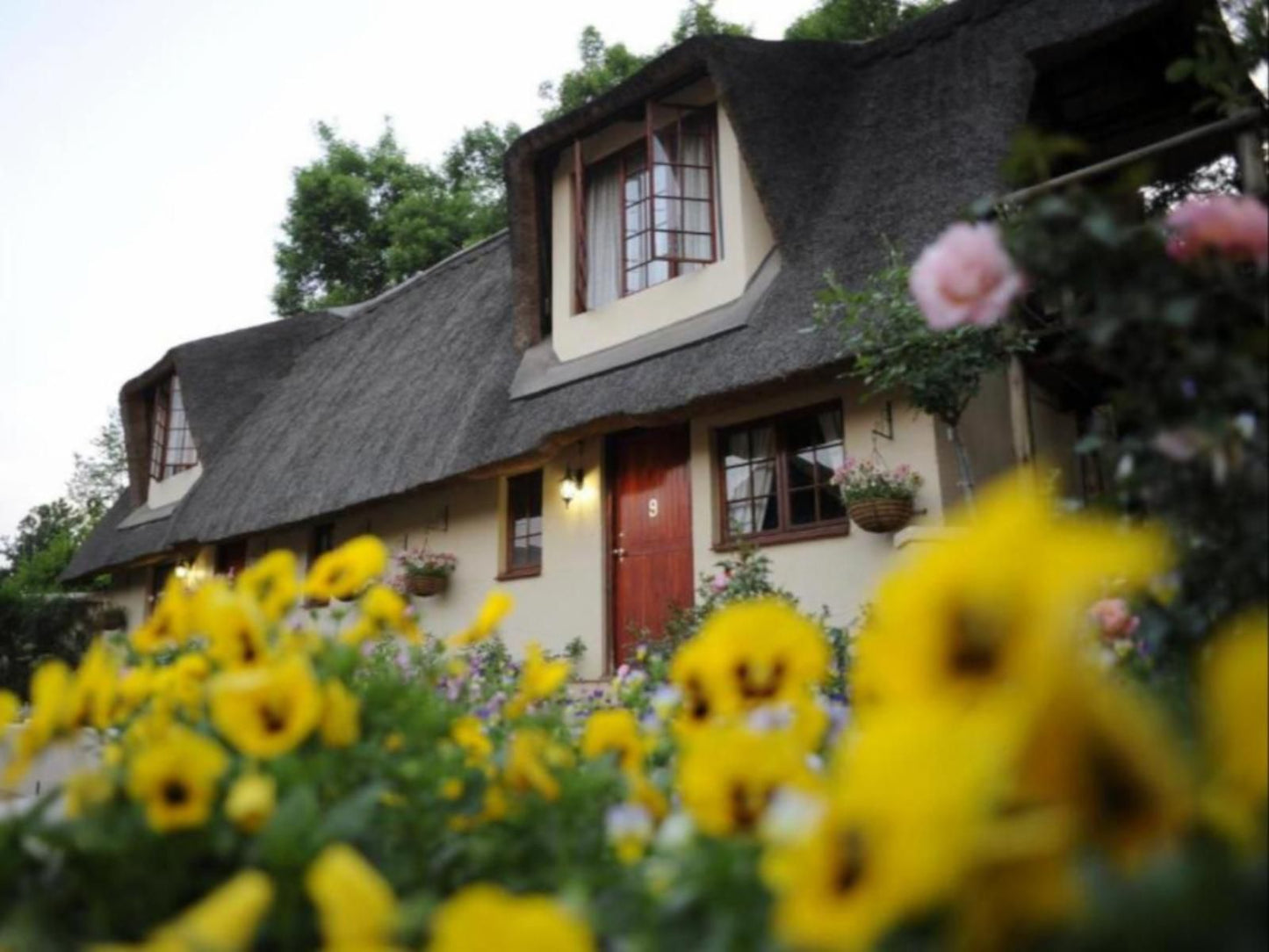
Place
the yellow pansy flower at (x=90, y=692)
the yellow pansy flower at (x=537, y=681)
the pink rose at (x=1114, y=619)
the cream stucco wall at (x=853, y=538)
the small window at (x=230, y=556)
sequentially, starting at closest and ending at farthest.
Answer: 1. the yellow pansy flower at (x=90, y=692)
2. the yellow pansy flower at (x=537, y=681)
3. the pink rose at (x=1114, y=619)
4. the cream stucco wall at (x=853, y=538)
5. the small window at (x=230, y=556)

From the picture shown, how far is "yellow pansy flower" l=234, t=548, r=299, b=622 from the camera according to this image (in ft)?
3.84

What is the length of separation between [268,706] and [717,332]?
6692 millimetres

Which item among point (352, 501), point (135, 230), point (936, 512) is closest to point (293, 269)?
point (135, 230)

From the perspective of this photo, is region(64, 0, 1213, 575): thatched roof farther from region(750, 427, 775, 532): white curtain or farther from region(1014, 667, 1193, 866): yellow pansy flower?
region(1014, 667, 1193, 866): yellow pansy flower

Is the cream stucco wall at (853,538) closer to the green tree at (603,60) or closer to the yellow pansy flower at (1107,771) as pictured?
the yellow pansy flower at (1107,771)

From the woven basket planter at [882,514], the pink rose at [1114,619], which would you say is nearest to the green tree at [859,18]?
the woven basket planter at [882,514]

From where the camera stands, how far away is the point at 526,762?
1023mm

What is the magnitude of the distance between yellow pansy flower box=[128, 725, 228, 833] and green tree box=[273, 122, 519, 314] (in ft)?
72.4

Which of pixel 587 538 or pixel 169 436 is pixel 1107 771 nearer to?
pixel 587 538

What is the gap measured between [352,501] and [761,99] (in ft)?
19.0

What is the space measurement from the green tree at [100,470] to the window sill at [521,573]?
3361 cm

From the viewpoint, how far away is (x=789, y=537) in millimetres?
6969

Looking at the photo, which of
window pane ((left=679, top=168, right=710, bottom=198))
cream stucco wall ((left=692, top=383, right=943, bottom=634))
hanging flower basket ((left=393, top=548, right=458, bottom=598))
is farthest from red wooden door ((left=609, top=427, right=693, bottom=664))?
Answer: hanging flower basket ((left=393, top=548, right=458, bottom=598))

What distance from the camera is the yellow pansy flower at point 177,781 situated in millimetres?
840
